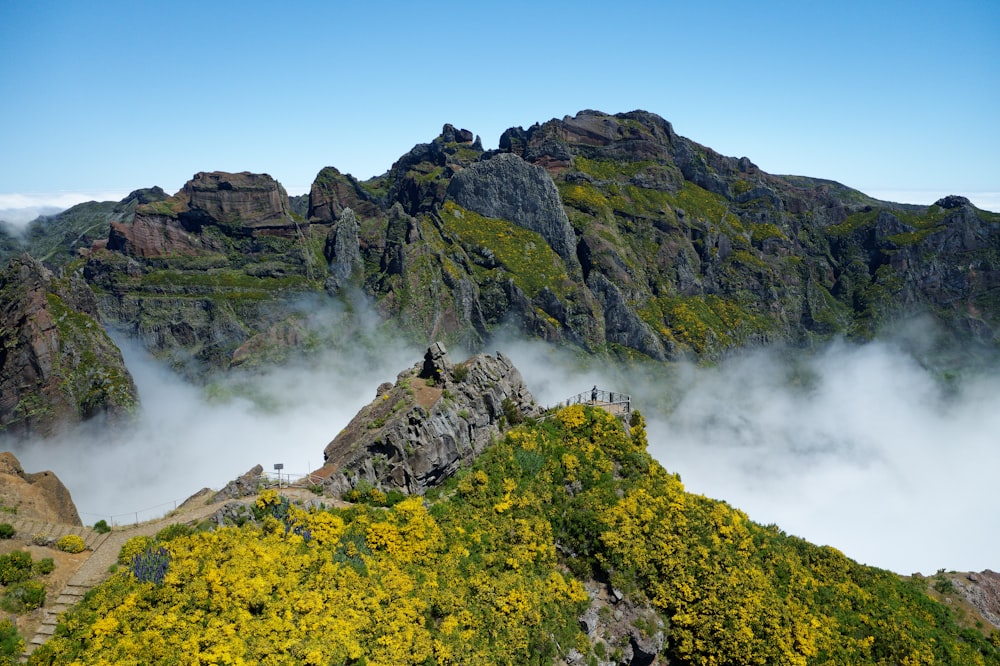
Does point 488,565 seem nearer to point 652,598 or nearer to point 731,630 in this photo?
point 652,598

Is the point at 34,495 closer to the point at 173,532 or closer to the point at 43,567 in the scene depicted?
the point at 43,567

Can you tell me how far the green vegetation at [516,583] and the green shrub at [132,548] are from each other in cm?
16

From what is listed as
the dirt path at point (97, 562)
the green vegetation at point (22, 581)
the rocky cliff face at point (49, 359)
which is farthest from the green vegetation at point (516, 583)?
the rocky cliff face at point (49, 359)

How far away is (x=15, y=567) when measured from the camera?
118ft

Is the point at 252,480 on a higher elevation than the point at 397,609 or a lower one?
higher

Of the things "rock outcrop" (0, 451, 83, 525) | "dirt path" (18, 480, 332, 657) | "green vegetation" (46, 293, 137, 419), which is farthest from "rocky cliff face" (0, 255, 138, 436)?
"dirt path" (18, 480, 332, 657)

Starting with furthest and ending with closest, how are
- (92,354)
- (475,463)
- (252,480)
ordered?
(92,354), (475,463), (252,480)

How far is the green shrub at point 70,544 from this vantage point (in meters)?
39.9

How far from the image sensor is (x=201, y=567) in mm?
36656

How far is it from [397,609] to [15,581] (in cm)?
2394

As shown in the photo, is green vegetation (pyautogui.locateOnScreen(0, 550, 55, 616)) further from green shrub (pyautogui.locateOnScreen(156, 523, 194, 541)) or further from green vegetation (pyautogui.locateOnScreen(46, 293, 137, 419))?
green vegetation (pyautogui.locateOnScreen(46, 293, 137, 419))

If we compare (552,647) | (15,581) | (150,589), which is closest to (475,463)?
(552,647)

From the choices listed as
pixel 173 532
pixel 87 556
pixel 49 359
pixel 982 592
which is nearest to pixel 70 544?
pixel 87 556

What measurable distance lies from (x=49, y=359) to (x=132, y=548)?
432ft
